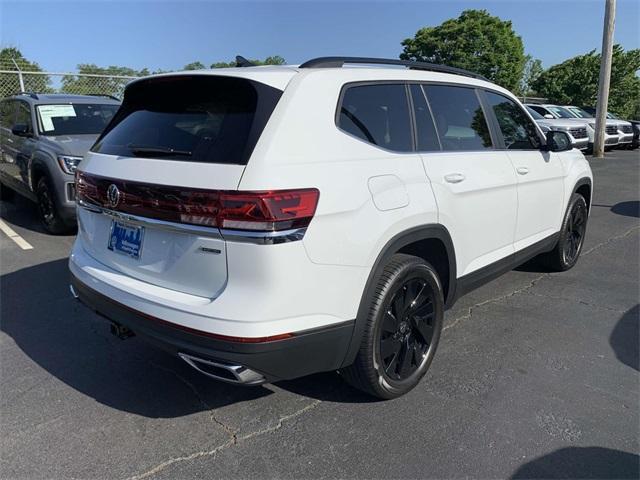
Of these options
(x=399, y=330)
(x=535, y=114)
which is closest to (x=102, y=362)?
(x=399, y=330)

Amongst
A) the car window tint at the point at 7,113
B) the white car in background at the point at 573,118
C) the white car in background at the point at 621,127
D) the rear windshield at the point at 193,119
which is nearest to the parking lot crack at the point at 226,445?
the rear windshield at the point at 193,119

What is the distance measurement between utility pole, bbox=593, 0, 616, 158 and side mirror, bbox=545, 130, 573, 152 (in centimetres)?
1301

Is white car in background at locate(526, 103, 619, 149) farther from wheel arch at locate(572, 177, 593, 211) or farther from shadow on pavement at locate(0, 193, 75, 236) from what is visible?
shadow on pavement at locate(0, 193, 75, 236)

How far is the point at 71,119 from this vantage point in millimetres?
7125

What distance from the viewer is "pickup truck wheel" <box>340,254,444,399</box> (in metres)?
2.68

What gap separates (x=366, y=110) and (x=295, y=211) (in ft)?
2.86

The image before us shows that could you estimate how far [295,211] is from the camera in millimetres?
2254

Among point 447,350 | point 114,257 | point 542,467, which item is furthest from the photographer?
point 447,350

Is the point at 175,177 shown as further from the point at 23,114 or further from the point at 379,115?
the point at 23,114

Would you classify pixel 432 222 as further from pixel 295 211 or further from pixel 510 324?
pixel 510 324

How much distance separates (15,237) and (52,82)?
30.9 feet

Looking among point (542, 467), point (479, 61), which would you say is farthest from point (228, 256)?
point (479, 61)

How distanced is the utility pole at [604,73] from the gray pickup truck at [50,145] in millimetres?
14066

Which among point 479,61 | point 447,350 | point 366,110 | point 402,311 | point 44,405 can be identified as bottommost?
point 479,61
